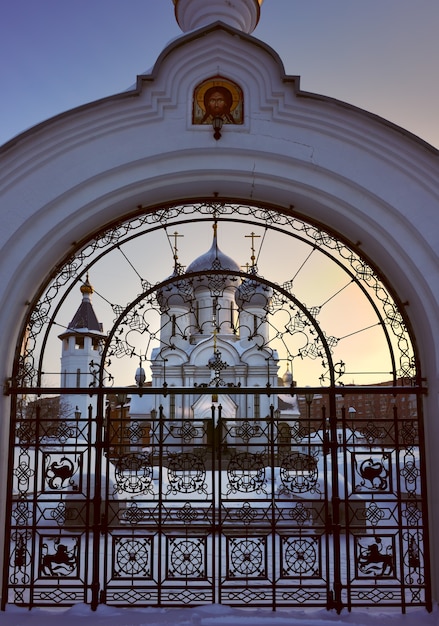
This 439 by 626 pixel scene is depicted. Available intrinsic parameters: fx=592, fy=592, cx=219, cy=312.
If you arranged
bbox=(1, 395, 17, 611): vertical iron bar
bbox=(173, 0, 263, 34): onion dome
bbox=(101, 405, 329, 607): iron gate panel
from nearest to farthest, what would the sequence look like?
bbox=(1, 395, 17, 611): vertical iron bar
bbox=(101, 405, 329, 607): iron gate panel
bbox=(173, 0, 263, 34): onion dome

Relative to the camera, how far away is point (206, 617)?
4.59m

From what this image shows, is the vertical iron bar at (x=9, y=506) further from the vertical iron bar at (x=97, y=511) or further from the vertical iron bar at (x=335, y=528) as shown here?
the vertical iron bar at (x=335, y=528)

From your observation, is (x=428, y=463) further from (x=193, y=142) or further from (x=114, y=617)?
(x=193, y=142)

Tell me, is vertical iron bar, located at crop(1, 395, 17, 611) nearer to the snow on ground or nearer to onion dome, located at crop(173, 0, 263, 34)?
the snow on ground

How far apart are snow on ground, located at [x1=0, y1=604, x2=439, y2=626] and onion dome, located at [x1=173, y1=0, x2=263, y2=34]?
5241mm

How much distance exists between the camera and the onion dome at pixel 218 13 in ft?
18.9

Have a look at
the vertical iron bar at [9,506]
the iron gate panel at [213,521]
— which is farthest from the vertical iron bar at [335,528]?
A: the vertical iron bar at [9,506]

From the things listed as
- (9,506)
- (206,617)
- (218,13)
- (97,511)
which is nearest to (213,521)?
(206,617)

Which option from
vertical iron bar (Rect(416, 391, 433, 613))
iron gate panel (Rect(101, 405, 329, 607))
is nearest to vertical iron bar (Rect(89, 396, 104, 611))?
iron gate panel (Rect(101, 405, 329, 607))

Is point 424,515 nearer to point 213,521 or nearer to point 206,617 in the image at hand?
point 213,521

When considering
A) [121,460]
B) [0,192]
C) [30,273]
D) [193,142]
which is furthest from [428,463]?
[0,192]

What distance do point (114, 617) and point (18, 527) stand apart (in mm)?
1043

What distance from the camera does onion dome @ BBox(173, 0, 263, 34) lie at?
18.9ft

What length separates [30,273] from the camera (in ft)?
15.9
